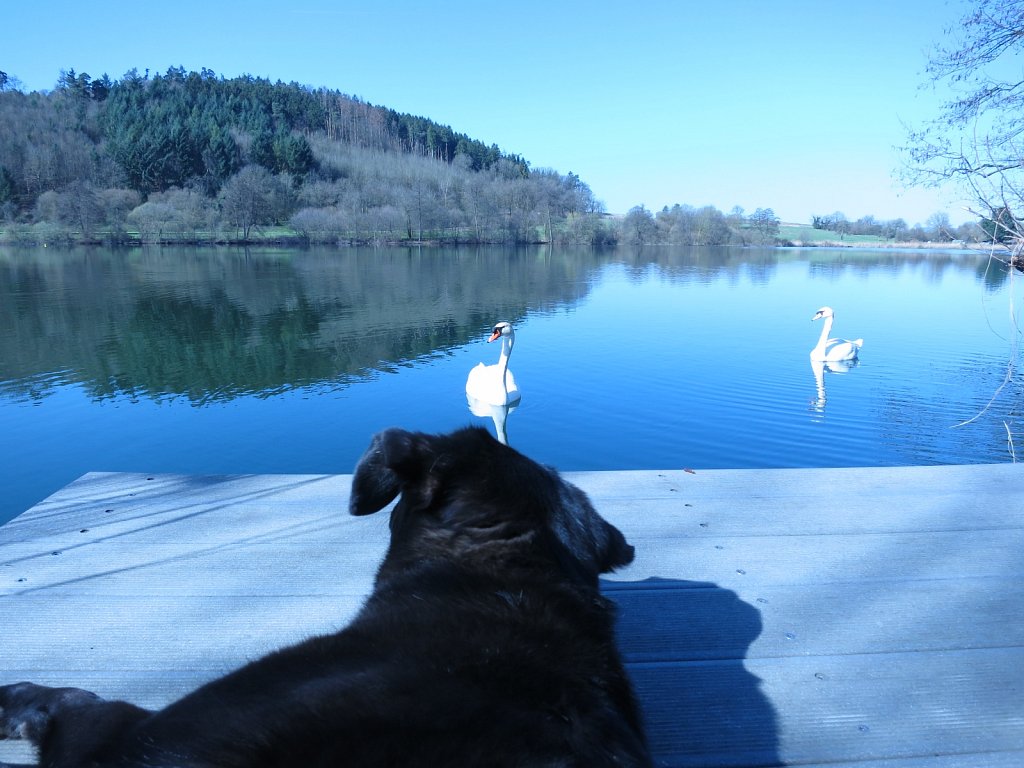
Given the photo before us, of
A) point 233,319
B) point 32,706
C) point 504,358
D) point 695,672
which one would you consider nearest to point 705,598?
point 695,672

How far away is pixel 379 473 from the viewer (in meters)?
1.59

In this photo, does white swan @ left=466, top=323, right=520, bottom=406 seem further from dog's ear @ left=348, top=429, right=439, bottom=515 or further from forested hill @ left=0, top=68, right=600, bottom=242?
forested hill @ left=0, top=68, right=600, bottom=242

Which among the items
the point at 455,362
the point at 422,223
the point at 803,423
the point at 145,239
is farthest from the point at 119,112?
the point at 803,423

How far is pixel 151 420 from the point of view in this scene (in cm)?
1407

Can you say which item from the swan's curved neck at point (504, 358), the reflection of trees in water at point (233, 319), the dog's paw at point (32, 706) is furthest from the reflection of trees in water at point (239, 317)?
the dog's paw at point (32, 706)

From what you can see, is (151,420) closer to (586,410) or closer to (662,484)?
(586,410)

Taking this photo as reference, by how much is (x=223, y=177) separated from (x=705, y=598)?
112 metres

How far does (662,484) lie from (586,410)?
430 inches

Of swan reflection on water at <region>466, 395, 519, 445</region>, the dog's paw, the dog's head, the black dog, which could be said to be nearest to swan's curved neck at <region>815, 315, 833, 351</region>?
swan reflection on water at <region>466, 395, 519, 445</region>

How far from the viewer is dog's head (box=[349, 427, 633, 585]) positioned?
5.12ft

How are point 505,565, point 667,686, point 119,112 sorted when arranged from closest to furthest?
1. point 505,565
2. point 667,686
3. point 119,112

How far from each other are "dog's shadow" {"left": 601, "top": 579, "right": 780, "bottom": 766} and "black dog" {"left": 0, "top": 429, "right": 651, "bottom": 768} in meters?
0.64

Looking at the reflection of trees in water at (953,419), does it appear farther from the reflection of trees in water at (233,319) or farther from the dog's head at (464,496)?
the reflection of trees in water at (233,319)

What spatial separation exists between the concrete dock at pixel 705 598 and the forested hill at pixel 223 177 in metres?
84.1
